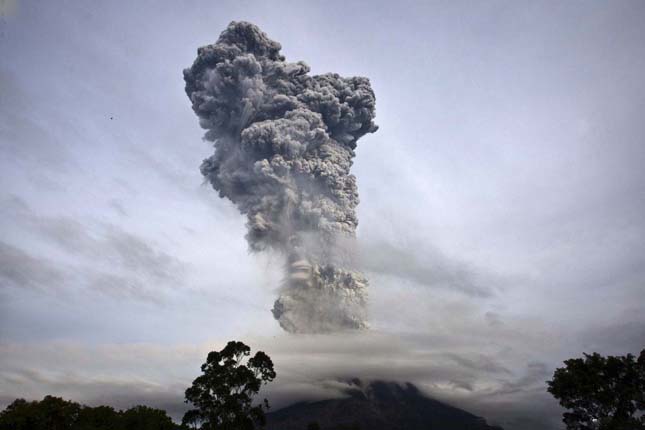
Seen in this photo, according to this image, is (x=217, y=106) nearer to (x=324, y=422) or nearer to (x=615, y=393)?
(x=615, y=393)

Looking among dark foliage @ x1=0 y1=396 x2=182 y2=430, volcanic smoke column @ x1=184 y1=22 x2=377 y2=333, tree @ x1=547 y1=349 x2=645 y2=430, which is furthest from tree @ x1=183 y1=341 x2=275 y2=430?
volcanic smoke column @ x1=184 y1=22 x2=377 y2=333

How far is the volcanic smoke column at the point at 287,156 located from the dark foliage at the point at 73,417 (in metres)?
52.9

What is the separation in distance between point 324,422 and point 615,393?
147462mm

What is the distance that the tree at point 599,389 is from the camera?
1655 inches

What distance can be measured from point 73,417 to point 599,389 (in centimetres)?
5047

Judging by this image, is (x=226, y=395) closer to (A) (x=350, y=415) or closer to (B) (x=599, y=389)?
(B) (x=599, y=389)

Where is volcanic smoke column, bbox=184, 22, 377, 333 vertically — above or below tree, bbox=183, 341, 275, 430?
above

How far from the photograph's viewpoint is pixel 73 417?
49594 millimetres

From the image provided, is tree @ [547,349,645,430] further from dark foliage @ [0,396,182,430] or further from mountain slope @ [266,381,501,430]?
mountain slope @ [266,381,501,430]

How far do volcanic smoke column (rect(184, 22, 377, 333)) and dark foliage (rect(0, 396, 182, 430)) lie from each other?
52.9m

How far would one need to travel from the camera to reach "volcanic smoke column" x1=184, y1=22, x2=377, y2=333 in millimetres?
99125

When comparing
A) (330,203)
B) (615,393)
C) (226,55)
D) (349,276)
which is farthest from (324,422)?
Result: (615,393)

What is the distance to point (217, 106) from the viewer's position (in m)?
103

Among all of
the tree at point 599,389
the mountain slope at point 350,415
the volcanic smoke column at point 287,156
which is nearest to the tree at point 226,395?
the tree at point 599,389
